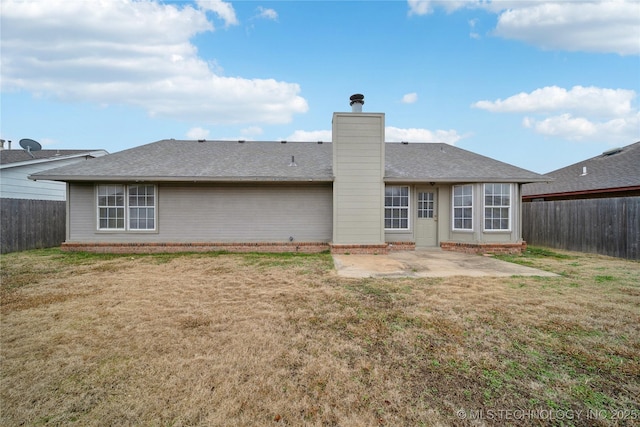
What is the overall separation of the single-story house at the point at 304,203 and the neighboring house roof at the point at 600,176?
3966mm

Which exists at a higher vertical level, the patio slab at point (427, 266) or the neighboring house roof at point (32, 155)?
the neighboring house roof at point (32, 155)

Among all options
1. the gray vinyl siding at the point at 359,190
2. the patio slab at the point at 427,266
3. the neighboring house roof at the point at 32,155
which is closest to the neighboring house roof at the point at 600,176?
the patio slab at the point at 427,266

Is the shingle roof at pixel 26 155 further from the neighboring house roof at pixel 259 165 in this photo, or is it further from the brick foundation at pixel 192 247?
the brick foundation at pixel 192 247

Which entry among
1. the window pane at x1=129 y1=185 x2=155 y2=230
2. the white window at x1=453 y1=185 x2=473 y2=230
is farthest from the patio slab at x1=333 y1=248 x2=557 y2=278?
the window pane at x1=129 y1=185 x2=155 y2=230

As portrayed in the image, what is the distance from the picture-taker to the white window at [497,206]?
993 centimetres

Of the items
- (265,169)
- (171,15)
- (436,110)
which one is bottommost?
(265,169)

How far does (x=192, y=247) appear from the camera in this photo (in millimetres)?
10023

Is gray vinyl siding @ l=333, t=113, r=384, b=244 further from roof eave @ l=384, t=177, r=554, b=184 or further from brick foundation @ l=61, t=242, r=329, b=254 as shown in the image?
brick foundation @ l=61, t=242, r=329, b=254

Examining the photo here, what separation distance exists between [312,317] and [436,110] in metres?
15.9

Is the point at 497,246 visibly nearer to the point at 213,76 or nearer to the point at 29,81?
the point at 213,76

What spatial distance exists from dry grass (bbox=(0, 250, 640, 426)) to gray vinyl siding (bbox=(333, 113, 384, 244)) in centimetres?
398

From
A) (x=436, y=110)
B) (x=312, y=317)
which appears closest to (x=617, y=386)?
(x=312, y=317)

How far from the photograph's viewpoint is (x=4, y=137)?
16438 mm

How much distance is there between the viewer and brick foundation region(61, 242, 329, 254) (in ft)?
32.3
